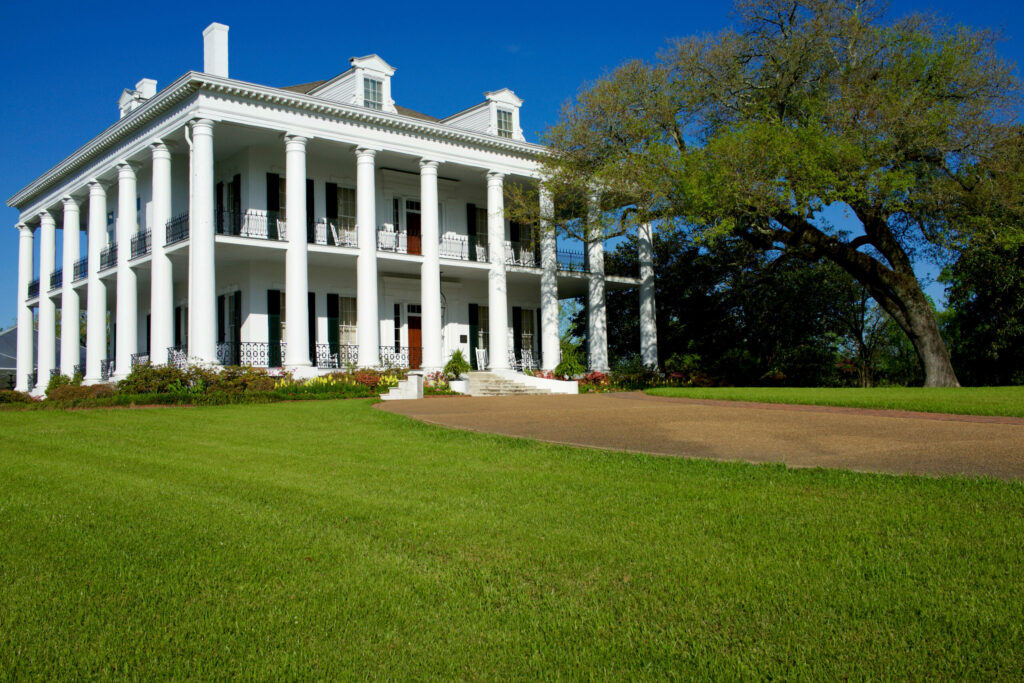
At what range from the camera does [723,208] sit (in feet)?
68.9

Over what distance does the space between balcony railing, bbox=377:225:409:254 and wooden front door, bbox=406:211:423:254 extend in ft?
0.80

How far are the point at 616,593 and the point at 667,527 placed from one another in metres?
1.30

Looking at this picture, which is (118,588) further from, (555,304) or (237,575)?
(555,304)

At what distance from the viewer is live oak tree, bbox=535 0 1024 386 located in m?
20.1

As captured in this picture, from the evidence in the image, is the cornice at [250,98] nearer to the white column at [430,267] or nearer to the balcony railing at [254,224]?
the white column at [430,267]

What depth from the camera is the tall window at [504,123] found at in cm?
2866

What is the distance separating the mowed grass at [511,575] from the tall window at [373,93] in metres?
20.7

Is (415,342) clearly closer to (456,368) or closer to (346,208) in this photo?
(456,368)

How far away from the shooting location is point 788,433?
9750mm

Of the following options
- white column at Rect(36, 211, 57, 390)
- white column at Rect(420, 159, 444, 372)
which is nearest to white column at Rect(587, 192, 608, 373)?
white column at Rect(420, 159, 444, 372)

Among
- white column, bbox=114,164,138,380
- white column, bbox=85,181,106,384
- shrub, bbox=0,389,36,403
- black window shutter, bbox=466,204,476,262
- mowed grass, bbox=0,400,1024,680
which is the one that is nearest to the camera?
mowed grass, bbox=0,400,1024,680

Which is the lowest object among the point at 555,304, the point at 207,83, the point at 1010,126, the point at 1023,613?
the point at 1023,613

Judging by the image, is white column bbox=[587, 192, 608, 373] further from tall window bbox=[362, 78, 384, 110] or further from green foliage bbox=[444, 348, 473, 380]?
tall window bbox=[362, 78, 384, 110]

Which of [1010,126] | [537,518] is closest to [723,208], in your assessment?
[1010,126]
